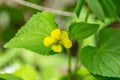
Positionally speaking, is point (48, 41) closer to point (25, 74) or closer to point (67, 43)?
point (67, 43)

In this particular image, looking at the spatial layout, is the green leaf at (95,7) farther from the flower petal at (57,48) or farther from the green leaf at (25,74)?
the green leaf at (25,74)

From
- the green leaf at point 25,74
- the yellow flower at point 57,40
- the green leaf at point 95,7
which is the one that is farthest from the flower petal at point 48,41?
the green leaf at point 25,74

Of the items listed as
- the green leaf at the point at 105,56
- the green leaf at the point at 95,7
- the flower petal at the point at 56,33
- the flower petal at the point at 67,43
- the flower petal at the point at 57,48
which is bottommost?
the green leaf at the point at 105,56

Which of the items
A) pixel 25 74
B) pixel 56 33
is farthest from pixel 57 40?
pixel 25 74

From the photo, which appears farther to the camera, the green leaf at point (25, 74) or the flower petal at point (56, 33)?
the green leaf at point (25, 74)

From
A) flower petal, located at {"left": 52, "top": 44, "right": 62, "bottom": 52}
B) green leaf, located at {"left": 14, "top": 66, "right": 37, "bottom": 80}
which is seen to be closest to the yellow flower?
flower petal, located at {"left": 52, "top": 44, "right": 62, "bottom": 52}

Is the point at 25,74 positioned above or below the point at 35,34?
below
